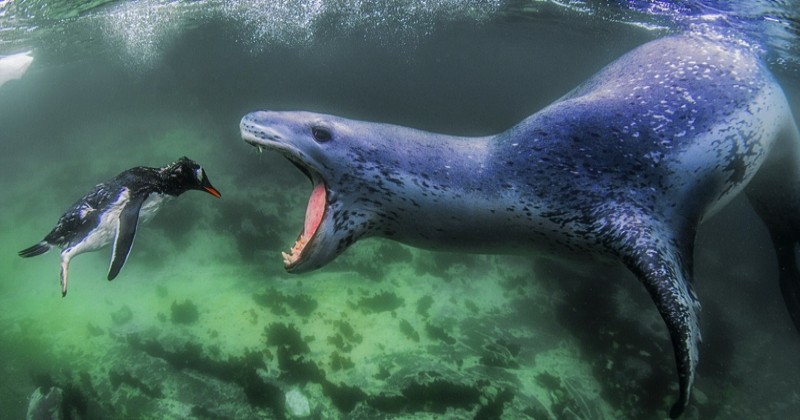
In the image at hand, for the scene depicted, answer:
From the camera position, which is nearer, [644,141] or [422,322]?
[644,141]

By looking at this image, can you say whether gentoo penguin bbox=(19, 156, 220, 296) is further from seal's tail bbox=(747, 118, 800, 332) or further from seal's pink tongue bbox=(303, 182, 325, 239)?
seal's tail bbox=(747, 118, 800, 332)

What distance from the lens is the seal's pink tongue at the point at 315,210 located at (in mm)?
2982

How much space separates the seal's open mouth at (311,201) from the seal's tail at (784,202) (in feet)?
13.6

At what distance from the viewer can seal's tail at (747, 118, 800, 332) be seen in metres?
4.35

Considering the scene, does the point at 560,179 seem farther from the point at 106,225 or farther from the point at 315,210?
the point at 106,225

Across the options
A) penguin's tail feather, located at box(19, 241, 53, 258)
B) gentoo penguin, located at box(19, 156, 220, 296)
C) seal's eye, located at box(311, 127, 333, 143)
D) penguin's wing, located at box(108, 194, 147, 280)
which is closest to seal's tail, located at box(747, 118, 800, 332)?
seal's eye, located at box(311, 127, 333, 143)

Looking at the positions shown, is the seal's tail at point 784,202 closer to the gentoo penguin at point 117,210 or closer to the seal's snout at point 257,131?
the seal's snout at point 257,131

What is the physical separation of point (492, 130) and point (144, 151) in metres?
10.0

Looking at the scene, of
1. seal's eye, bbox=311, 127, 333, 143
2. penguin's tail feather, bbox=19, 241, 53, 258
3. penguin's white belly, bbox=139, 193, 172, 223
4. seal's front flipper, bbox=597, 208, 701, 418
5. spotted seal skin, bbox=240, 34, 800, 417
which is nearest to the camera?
seal's front flipper, bbox=597, 208, 701, 418

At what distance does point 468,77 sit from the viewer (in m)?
26.4

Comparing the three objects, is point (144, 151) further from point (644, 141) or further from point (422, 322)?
point (644, 141)

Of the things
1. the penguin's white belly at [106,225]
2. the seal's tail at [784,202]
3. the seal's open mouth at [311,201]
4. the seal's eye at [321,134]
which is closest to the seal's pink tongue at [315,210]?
the seal's open mouth at [311,201]

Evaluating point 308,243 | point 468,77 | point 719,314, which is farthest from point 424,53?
point 308,243

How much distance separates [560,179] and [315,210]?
5.38 ft
